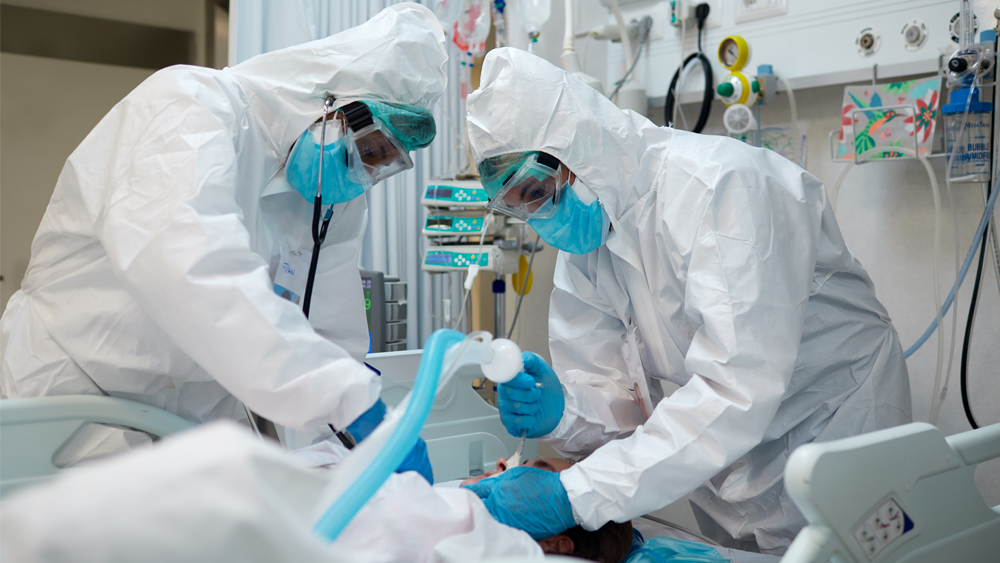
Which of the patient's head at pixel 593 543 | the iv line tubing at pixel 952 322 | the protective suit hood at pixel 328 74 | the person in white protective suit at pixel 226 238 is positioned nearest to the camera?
the person in white protective suit at pixel 226 238

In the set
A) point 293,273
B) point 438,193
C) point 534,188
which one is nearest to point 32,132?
point 438,193

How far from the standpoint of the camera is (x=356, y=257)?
66.9 inches

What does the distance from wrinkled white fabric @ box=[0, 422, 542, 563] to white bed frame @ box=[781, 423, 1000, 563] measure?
1.84 feet

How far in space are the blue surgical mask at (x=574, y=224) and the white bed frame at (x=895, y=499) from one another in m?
0.69

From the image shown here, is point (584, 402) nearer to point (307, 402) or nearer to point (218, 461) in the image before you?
point (307, 402)

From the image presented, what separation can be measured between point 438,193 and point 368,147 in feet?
2.87

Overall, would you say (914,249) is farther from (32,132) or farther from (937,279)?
(32,132)

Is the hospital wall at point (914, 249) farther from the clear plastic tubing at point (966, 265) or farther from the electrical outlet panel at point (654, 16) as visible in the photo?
the electrical outlet panel at point (654, 16)

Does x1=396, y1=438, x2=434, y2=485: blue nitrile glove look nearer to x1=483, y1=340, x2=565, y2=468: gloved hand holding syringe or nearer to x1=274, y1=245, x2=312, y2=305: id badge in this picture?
x1=483, y1=340, x2=565, y2=468: gloved hand holding syringe

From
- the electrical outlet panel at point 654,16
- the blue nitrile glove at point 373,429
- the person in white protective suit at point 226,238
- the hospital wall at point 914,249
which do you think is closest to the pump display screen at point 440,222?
the person in white protective suit at point 226,238

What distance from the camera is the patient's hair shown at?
1.27 meters

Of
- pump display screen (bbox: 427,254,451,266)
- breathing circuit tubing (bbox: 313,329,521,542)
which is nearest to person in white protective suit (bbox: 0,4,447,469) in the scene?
breathing circuit tubing (bbox: 313,329,521,542)

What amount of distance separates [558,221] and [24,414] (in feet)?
3.39

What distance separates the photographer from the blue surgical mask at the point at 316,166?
137 centimetres
